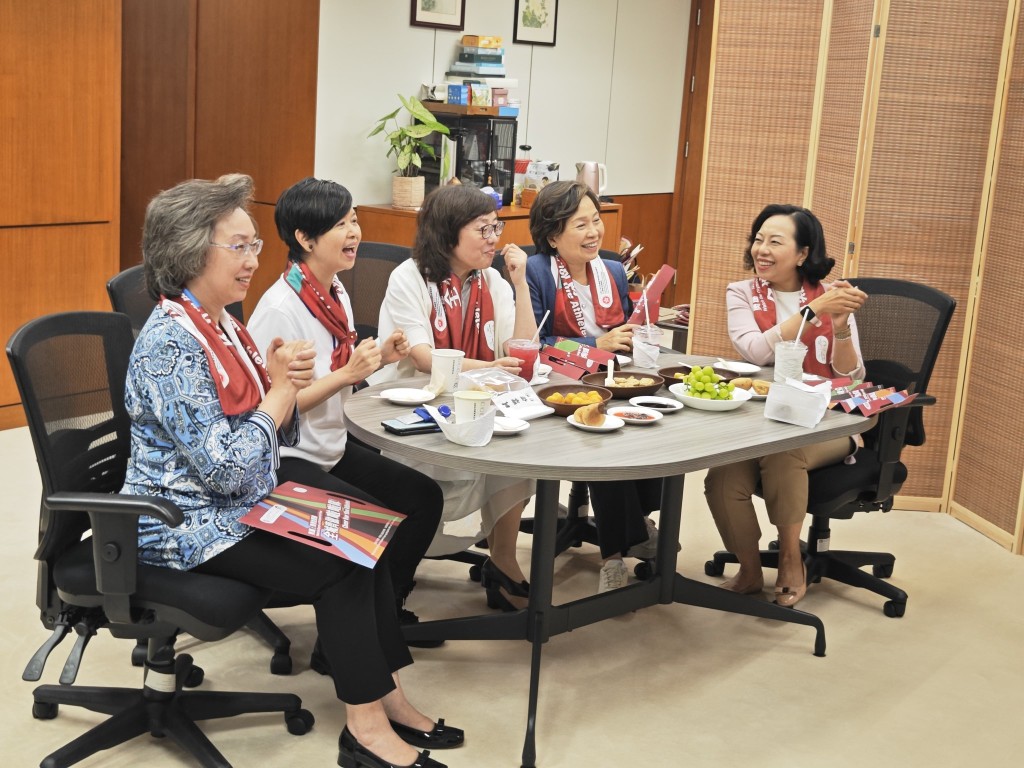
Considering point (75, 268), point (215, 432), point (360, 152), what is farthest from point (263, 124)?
point (215, 432)

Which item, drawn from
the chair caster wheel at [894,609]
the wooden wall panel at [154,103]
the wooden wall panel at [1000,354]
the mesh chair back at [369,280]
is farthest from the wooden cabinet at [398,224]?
the chair caster wheel at [894,609]

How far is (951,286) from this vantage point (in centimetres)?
464

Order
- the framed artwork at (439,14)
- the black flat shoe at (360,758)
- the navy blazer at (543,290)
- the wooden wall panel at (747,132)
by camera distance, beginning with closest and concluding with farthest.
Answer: the black flat shoe at (360,758), the navy blazer at (543,290), the wooden wall panel at (747,132), the framed artwork at (439,14)

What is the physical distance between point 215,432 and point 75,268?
3175 millimetres

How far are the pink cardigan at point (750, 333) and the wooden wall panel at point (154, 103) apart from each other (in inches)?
152

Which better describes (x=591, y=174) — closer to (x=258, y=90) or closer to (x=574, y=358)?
(x=258, y=90)

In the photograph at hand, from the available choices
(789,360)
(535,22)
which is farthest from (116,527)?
(535,22)

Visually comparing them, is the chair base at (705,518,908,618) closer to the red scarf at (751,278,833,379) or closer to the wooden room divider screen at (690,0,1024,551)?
the red scarf at (751,278,833,379)

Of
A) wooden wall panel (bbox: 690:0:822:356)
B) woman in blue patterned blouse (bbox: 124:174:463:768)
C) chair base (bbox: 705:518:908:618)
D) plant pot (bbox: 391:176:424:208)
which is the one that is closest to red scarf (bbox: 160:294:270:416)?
woman in blue patterned blouse (bbox: 124:174:463:768)

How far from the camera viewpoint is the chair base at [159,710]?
2.61m

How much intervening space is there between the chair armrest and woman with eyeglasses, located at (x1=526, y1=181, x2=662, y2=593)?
1.68 metres

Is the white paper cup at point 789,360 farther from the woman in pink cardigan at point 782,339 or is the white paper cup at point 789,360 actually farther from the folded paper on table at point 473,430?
the folded paper on table at point 473,430

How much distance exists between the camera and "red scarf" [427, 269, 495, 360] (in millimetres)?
3518

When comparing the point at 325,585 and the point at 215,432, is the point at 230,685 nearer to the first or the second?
the point at 325,585
